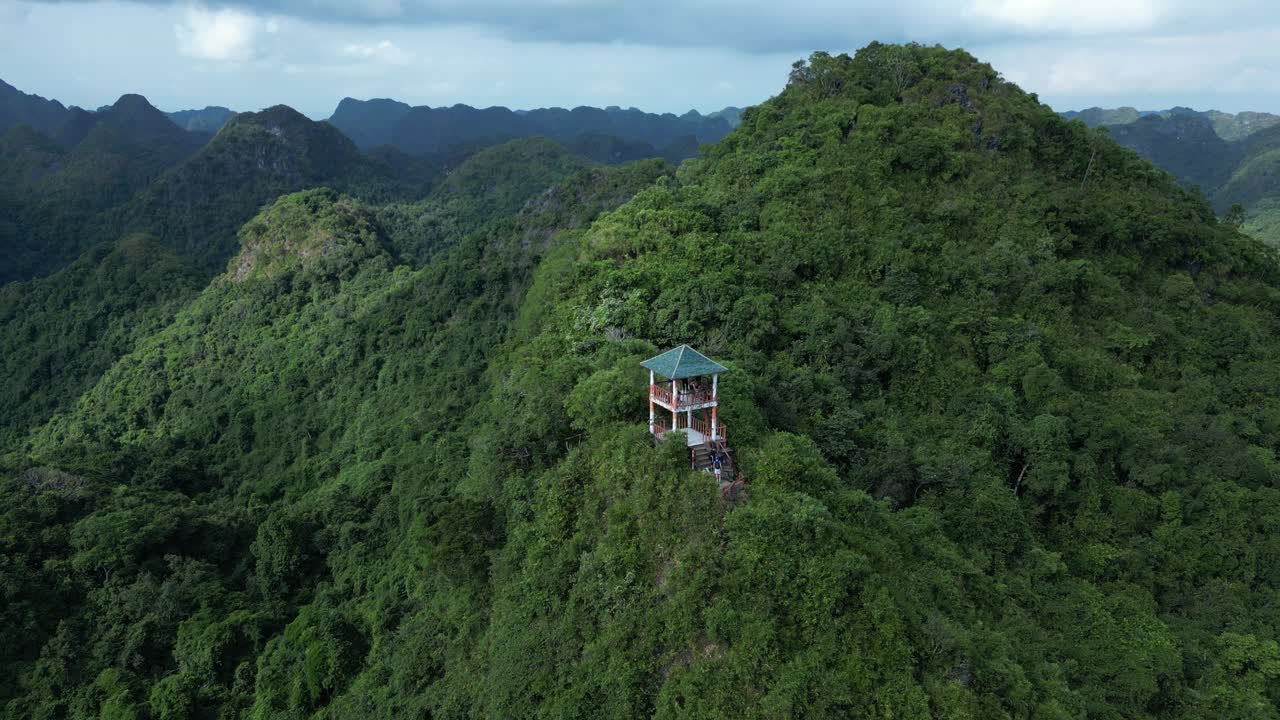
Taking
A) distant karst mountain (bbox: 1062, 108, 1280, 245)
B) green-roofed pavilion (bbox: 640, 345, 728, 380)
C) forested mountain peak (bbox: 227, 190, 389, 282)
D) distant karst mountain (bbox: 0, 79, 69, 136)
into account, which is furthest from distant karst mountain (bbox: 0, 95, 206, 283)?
distant karst mountain (bbox: 1062, 108, 1280, 245)

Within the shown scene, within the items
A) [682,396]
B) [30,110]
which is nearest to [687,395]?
[682,396]

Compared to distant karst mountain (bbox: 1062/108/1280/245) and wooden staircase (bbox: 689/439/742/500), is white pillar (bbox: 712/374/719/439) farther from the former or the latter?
distant karst mountain (bbox: 1062/108/1280/245)

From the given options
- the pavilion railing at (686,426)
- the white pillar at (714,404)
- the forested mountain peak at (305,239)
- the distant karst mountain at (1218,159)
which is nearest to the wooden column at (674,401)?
the pavilion railing at (686,426)

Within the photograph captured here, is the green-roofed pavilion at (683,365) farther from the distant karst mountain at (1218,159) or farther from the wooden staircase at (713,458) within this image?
the distant karst mountain at (1218,159)

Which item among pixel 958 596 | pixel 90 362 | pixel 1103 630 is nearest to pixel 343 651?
pixel 958 596

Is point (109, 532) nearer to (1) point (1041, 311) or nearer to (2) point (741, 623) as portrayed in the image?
(2) point (741, 623)

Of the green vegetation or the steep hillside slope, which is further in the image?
the steep hillside slope
